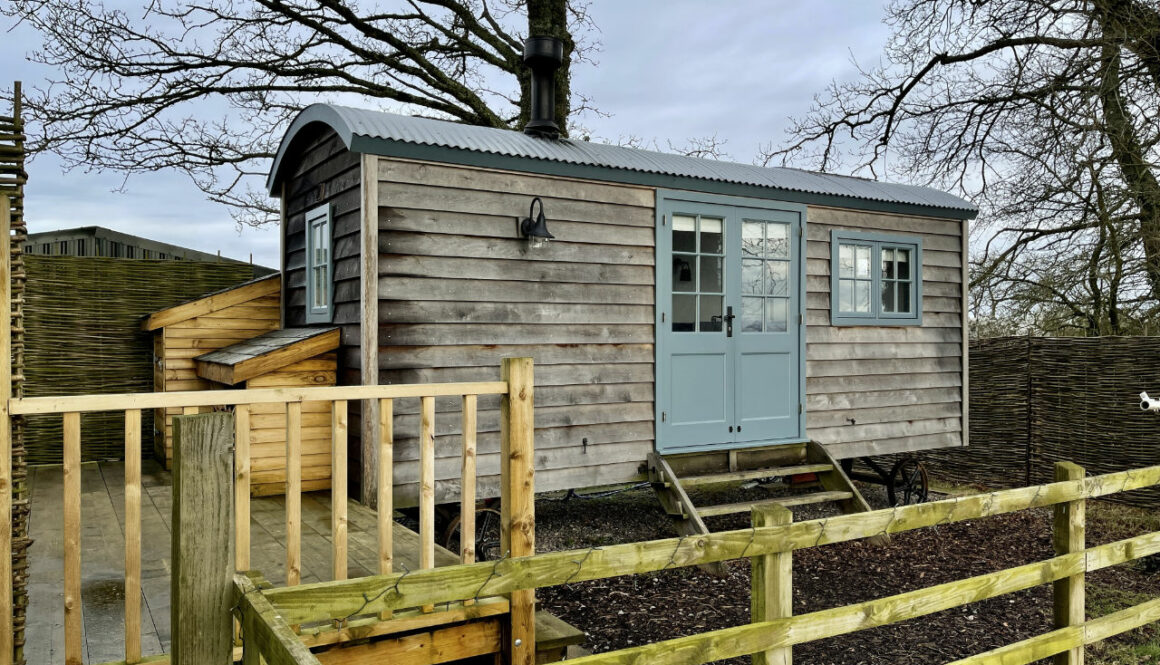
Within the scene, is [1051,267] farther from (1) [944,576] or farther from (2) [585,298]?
(2) [585,298]

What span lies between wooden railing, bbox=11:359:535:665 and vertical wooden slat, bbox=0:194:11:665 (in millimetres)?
60

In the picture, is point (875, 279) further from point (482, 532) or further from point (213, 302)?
point (213, 302)

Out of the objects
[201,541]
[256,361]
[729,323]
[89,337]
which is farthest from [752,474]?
[89,337]

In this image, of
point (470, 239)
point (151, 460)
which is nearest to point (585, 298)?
point (470, 239)

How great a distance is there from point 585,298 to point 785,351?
6.55 feet

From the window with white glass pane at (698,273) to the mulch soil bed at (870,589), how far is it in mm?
1932

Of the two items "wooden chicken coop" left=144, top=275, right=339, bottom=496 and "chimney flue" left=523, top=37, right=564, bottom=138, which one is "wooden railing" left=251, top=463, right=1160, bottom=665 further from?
"chimney flue" left=523, top=37, right=564, bottom=138

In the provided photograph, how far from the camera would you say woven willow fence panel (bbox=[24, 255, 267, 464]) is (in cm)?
733

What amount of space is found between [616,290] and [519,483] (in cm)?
334

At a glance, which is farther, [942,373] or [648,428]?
[942,373]

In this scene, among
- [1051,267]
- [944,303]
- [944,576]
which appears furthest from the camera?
[1051,267]

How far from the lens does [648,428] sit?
21.2 feet

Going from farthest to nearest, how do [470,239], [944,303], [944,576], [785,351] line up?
[944,303] < [785,351] < [944,576] < [470,239]

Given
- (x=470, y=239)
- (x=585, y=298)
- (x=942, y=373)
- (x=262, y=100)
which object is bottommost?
(x=942, y=373)
